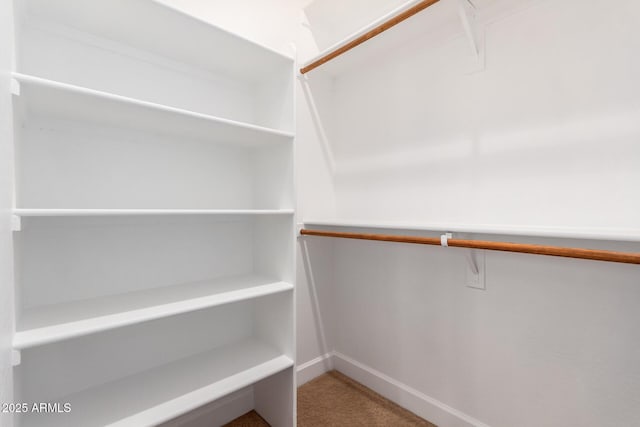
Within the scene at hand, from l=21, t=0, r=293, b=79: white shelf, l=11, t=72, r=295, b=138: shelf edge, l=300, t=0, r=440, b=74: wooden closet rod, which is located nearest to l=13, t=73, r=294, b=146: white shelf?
l=11, t=72, r=295, b=138: shelf edge

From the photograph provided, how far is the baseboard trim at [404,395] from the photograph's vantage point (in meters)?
1.41

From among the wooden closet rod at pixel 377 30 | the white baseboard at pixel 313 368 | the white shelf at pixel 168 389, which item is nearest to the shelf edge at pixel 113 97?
the wooden closet rod at pixel 377 30

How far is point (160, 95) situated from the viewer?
1298mm

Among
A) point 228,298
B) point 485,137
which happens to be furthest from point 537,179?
point 228,298

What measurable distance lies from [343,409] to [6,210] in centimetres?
162

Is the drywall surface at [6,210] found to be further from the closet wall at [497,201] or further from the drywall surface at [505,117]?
the drywall surface at [505,117]

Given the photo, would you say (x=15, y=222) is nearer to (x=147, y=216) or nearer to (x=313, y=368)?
(x=147, y=216)

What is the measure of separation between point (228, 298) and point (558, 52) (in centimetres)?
158

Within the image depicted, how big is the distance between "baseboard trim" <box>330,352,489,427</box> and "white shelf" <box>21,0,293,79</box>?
5.73 ft

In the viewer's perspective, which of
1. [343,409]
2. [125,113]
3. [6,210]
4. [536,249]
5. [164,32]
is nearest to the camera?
[6,210]

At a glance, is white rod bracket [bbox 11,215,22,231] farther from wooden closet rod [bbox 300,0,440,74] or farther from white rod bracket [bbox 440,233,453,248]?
wooden closet rod [bbox 300,0,440,74]

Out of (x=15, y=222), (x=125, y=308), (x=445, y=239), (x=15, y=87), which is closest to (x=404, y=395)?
(x=445, y=239)

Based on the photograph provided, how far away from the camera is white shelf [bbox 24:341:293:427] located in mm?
990

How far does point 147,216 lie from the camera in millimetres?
1261
